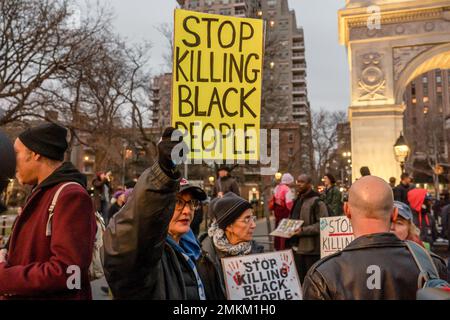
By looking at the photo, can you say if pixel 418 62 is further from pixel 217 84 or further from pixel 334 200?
pixel 217 84

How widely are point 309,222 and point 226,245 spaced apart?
3329mm

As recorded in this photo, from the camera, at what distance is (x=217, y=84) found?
146 inches

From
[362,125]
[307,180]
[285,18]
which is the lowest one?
[307,180]

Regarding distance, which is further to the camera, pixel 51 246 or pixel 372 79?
pixel 372 79

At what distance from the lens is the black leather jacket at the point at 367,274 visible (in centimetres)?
197

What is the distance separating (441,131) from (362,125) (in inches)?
1660

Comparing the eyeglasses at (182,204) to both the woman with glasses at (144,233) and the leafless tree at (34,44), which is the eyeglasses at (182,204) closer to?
the woman with glasses at (144,233)

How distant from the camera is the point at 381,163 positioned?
55.1 ft

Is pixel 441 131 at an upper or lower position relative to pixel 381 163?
upper

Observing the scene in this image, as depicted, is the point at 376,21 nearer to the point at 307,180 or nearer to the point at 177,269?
the point at 307,180

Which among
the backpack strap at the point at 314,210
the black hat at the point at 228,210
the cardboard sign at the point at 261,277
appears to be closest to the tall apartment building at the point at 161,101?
the backpack strap at the point at 314,210

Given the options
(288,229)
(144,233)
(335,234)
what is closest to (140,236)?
(144,233)

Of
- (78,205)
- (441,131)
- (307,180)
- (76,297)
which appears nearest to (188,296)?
(76,297)
